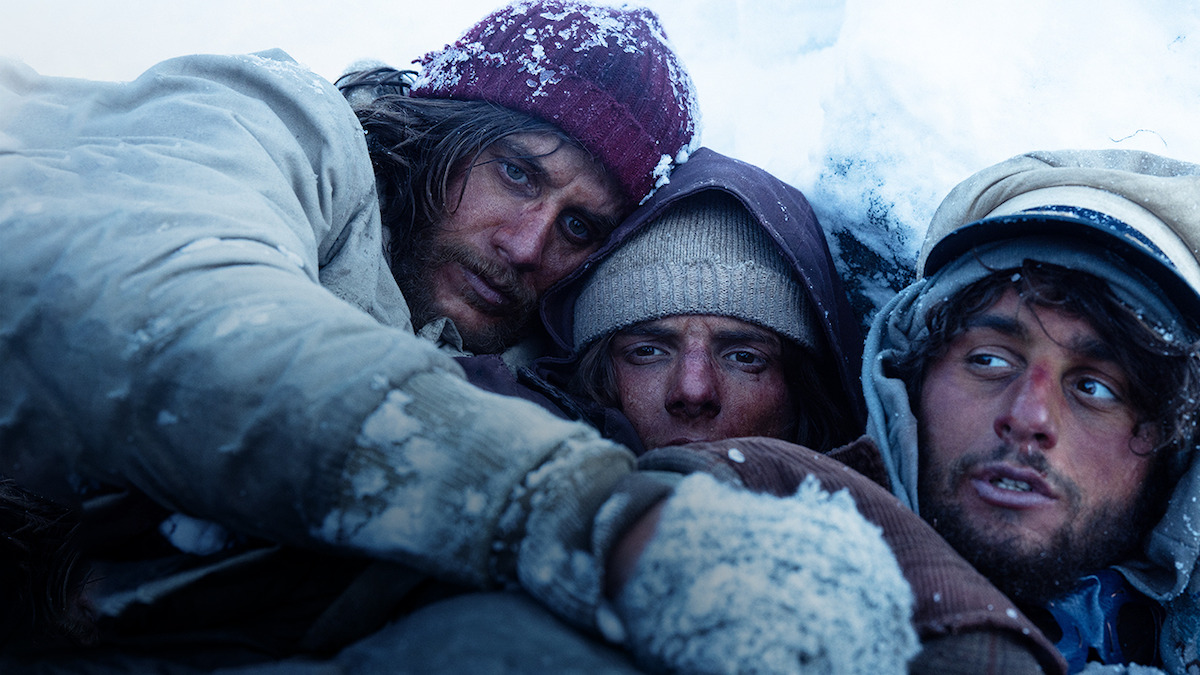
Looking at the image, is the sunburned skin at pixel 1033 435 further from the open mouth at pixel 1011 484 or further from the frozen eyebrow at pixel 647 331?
the frozen eyebrow at pixel 647 331

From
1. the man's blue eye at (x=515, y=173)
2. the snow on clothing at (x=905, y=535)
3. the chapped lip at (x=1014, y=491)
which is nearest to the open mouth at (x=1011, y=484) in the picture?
the chapped lip at (x=1014, y=491)

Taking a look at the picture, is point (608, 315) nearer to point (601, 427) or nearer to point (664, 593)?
point (601, 427)

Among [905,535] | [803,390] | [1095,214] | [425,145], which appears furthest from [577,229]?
[905,535]

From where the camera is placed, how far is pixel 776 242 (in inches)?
95.4

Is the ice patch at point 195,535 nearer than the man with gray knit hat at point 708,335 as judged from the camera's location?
Yes

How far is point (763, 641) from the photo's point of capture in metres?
0.79

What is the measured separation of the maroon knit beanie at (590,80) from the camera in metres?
2.46

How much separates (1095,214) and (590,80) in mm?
1401

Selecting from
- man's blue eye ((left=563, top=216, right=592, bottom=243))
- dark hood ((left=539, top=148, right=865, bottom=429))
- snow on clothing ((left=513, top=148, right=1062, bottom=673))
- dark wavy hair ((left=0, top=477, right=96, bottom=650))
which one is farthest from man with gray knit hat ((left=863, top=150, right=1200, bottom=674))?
dark wavy hair ((left=0, top=477, right=96, bottom=650))

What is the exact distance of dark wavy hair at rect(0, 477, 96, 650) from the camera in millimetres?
1152

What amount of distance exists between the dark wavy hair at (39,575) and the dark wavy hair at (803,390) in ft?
4.65

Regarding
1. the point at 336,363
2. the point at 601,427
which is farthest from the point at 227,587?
the point at 601,427

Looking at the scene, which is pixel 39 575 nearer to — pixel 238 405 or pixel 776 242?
pixel 238 405

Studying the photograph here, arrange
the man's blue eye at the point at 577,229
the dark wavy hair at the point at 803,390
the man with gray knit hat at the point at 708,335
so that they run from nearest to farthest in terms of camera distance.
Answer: the man with gray knit hat at the point at 708,335, the dark wavy hair at the point at 803,390, the man's blue eye at the point at 577,229
